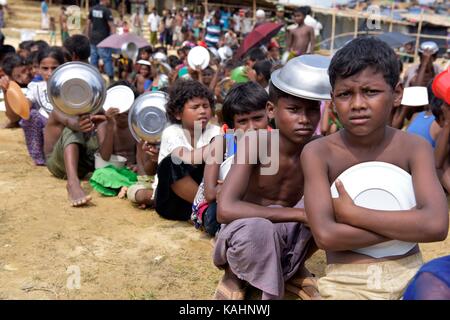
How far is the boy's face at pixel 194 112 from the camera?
12.2 feet

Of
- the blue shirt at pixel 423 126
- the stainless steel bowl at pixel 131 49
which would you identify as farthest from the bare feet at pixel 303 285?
the stainless steel bowl at pixel 131 49

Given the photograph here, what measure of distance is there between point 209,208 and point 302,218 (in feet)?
3.09

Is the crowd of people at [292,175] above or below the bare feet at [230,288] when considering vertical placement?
above

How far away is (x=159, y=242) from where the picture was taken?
3.38 metres

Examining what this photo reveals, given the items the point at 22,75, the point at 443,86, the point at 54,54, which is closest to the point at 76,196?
the point at 54,54

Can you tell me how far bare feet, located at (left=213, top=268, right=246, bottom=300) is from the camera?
96.1 inches

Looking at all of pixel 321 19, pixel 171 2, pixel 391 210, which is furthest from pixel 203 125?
pixel 171 2

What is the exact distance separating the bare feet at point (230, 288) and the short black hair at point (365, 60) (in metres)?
1.08

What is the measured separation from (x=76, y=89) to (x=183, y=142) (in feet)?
3.45

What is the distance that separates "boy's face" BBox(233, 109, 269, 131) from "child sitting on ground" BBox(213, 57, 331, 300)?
0.52 meters

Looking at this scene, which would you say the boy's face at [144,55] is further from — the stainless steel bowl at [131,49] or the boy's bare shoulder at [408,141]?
the boy's bare shoulder at [408,141]

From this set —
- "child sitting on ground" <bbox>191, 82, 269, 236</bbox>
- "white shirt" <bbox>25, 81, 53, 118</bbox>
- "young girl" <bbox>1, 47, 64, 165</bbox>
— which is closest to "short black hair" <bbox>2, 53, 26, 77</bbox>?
"white shirt" <bbox>25, 81, 53, 118</bbox>
